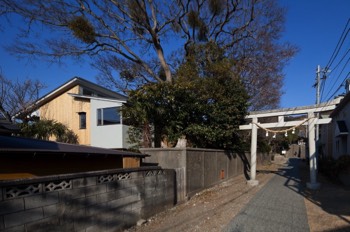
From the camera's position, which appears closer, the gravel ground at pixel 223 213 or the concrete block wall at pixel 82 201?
the concrete block wall at pixel 82 201

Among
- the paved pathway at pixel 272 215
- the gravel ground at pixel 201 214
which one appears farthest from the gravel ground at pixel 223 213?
the paved pathway at pixel 272 215

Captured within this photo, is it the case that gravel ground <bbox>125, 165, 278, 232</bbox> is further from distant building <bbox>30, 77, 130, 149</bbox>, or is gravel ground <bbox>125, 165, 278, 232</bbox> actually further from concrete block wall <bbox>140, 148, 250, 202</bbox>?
distant building <bbox>30, 77, 130, 149</bbox>

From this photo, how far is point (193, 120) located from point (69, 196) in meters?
9.67

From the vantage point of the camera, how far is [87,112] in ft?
67.7

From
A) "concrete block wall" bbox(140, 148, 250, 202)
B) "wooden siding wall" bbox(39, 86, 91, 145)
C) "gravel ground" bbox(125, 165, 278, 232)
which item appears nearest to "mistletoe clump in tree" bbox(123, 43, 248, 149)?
"concrete block wall" bbox(140, 148, 250, 202)

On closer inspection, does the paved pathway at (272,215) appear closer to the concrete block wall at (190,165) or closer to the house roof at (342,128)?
the concrete block wall at (190,165)

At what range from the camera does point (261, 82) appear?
22297 millimetres

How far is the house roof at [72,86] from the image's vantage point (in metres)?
21.6

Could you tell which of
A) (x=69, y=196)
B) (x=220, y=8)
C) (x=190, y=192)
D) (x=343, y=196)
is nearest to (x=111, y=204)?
(x=69, y=196)

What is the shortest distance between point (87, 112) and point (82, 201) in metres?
15.7

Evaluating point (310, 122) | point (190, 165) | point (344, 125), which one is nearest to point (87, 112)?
point (190, 165)

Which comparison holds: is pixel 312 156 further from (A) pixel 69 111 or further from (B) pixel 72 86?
(B) pixel 72 86

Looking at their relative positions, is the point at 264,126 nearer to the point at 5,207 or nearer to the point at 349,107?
the point at 349,107

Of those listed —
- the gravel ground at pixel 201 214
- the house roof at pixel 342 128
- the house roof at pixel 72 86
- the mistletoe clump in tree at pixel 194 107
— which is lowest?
the gravel ground at pixel 201 214
